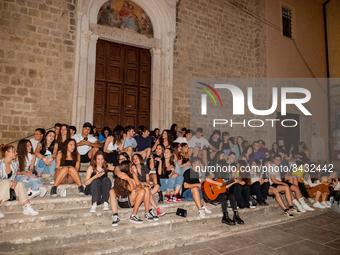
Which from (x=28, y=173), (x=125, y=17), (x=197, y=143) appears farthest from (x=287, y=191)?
(x=125, y=17)

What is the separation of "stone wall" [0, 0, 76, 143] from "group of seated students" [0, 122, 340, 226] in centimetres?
142

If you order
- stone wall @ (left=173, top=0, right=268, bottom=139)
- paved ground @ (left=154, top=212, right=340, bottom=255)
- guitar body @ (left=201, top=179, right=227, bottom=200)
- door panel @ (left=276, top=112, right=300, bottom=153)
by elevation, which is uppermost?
stone wall @ (left=173, top=0, right=268, bottom=139)

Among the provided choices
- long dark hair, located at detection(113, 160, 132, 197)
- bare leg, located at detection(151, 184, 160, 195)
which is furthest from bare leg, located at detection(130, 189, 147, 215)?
bare leg, located at detection(151, 184, 160, 195)

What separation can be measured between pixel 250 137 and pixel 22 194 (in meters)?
9.75

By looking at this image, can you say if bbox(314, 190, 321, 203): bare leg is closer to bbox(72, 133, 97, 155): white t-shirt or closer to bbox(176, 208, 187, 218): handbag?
bbox(176, 208, 187, 218): handbag

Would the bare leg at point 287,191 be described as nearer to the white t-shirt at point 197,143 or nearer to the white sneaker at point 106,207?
the white t-shirt at point 197,143

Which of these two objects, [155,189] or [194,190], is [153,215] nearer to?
[155,189]

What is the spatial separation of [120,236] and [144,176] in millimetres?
1354

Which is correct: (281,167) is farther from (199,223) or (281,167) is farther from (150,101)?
(150,101)

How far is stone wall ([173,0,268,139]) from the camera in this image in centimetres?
990

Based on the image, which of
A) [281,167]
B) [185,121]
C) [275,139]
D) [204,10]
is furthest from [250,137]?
[204,10]

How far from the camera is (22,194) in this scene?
391 cm

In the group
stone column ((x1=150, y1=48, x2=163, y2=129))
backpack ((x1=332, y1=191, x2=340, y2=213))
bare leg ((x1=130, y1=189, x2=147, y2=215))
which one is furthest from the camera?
stone column ((x1=150, y1=48, x2=163, y2=129))

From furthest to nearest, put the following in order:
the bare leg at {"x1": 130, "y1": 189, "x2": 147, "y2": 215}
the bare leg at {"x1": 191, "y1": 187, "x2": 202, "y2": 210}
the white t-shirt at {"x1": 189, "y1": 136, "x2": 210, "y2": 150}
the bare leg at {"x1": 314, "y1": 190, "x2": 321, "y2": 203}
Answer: the white t-shirt at {"x1": 189, "y1": 136, "x2": 210, "y2": 150}, the bare leg at {"x1": 314, "y1": 190, "x2": 321, "y2": 203}, the bare leg at {"x1": 191, "y1": 187, "x2": 202, "y2": 210}, the bare leg at {"x1": 130, "y1": 189, "x2": 147, "y2": 215}
